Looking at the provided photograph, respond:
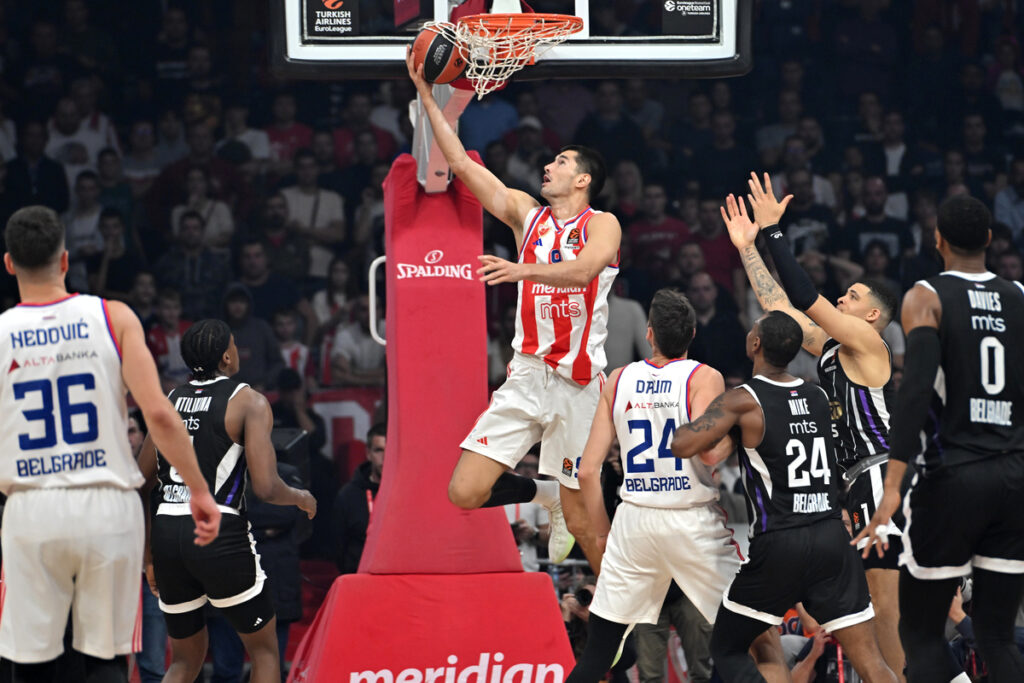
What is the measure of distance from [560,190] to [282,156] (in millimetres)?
5635

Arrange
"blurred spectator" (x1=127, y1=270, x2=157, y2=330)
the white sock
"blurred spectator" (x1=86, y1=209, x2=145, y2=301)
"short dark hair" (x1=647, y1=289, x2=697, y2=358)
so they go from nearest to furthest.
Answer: "short dark hair" (x1=647, y1=289, x2=697, y2=358), the white sock, "blurred spectator" (x1=127, y1=270, x2=157, y2=330), "blurred spectator" (x1=86, y1=209, x2=145, y2=301)

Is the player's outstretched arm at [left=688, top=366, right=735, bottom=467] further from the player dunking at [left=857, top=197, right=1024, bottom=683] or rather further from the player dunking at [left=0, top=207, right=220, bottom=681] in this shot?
the player dunking at [left=0, top=207, right=220, bottom=681]

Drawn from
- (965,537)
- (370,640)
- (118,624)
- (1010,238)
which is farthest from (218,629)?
(1010,238)

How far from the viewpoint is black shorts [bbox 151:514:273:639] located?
602cm

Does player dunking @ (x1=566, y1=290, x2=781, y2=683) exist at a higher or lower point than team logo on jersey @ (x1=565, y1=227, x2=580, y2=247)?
lower

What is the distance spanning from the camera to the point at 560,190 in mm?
6785

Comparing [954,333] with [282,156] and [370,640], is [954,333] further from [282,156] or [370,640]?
[282,156]

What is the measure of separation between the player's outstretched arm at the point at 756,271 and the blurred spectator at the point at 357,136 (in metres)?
5.64

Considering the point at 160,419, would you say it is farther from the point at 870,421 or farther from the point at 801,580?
the point at 870,421

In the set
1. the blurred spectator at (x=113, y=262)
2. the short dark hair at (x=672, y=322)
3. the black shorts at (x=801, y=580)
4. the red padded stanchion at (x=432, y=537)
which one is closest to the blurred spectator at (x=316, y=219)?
the blurred spectator at (x=113, y=262)

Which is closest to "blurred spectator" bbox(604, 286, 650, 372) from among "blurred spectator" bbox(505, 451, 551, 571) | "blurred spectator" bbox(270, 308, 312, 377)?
"blurred spectator" bbox(505, 451, 551, 571)

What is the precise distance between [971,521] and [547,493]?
2.54 meters

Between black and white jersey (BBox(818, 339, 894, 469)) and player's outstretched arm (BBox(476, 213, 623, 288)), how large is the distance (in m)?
1.23

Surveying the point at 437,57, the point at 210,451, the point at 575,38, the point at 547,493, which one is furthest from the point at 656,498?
the point at 575,38
